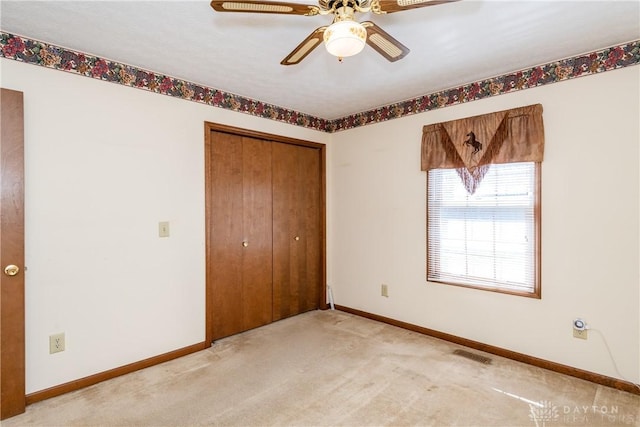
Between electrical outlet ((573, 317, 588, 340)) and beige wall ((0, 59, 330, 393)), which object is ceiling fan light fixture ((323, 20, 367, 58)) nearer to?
beige wall ((0, 59, 330, 393))

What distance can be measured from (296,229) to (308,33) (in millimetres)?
2265

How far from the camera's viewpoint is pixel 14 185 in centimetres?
202

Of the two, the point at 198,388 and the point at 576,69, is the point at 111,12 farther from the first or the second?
the point at 576,69

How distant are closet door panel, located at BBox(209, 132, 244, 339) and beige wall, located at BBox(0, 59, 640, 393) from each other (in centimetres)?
21

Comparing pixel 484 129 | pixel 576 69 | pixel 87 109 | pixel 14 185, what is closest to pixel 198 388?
pixel 14 185

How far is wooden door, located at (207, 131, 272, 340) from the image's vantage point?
10.5ft

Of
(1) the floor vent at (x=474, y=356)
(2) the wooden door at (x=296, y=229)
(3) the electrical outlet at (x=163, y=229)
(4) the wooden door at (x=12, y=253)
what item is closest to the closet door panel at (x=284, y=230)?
(2) the wooden door at (x=296, y=229)

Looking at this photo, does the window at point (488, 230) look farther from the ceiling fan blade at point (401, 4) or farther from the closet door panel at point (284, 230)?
the ceiling fan blade at point (401, 4)

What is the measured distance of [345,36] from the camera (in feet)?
4.62

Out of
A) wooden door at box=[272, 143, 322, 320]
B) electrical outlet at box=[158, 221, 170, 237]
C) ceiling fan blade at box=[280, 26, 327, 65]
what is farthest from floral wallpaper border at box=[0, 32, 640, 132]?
ceiling fan blade at box=[280, 26, 327, 65]

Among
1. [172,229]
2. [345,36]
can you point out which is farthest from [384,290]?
[345,36]

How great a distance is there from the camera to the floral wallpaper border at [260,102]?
2.19 m

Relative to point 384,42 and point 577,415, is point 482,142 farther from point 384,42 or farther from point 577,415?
point 577,415

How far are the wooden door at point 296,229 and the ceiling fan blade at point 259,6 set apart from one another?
227 centimetres
